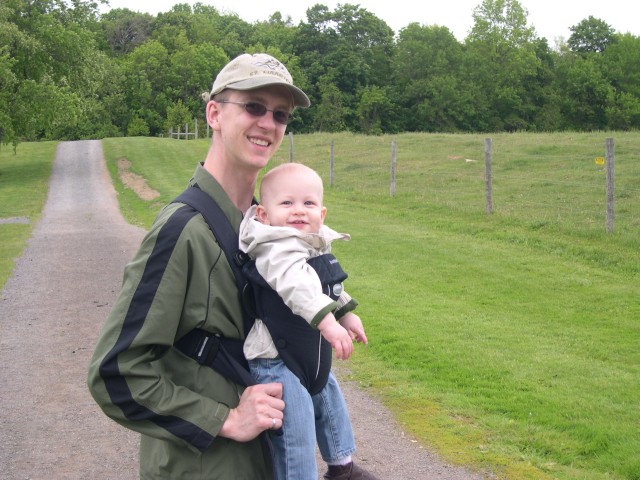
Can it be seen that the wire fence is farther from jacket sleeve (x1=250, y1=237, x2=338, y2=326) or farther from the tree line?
the tree line

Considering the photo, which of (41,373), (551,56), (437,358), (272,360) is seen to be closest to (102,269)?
(41,373)

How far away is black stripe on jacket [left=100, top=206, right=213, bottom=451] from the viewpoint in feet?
6.82

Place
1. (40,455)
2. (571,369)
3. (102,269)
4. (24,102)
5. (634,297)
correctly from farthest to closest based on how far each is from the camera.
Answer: (24,102) < (102,269) < (634,297) < (571,369) < (40,455)

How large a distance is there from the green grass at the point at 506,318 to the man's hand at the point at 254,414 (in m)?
2.95

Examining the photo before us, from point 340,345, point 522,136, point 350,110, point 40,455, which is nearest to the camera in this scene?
point 340,345

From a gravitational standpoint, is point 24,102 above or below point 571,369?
above

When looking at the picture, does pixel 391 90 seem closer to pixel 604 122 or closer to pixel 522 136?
pixel 604 122

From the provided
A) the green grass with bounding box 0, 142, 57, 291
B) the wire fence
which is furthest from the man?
the wire fence

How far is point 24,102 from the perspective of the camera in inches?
1257

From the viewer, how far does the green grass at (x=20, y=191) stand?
16141 millimetres

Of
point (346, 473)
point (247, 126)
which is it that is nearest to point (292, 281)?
point (247, 126)

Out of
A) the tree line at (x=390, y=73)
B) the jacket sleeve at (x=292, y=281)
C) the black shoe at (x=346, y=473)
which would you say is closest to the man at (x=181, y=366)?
the jacket sleeve at (x=292, y=281)

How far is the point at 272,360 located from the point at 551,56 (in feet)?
284

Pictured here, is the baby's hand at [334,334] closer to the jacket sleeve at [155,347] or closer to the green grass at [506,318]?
the jacket sleeve at [155,347]
